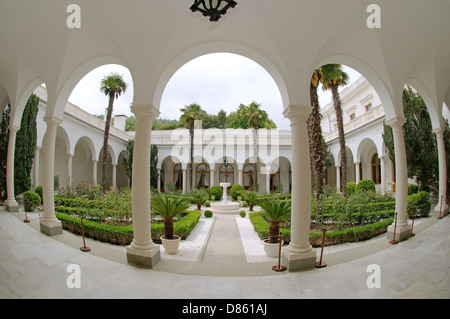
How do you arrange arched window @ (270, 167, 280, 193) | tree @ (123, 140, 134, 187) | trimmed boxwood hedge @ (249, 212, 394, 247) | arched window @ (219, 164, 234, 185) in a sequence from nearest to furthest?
trimmed boxwood hedge @ (249, 212, 394, 247) → tree @ (123, 140, 134, 187) → arched window @ (219, 164, 234, 185) → arched window @ (270, 167, 280, 193)

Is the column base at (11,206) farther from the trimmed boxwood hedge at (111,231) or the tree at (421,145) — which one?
the tree at (421,145)

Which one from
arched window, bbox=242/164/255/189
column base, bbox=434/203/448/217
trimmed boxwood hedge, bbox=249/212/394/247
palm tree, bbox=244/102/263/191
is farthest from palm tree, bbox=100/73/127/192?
column base, bbox=434/203/448/217

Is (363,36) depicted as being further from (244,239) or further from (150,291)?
(150,291)

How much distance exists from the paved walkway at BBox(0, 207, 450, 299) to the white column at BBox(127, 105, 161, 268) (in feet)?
0.85

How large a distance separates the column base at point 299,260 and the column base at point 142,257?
279 centimetres

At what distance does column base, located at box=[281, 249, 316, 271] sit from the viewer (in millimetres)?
4605

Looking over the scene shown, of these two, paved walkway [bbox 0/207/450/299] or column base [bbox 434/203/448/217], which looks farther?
column base [bbox 434/203/448/217]

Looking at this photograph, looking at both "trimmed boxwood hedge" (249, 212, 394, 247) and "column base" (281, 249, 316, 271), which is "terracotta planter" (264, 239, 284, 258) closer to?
"trimmed boxwood hedge" (249, 212, 394, 247)

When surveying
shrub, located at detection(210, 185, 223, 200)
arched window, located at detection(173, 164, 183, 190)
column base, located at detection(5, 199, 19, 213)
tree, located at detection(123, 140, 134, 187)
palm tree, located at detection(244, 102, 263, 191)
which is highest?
palm tree, located at detection(244, 102, 263, 191)

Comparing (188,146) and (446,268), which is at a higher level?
(188,146)
